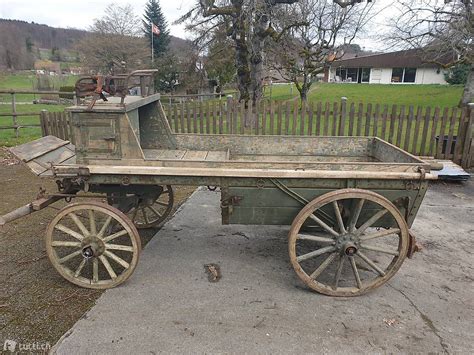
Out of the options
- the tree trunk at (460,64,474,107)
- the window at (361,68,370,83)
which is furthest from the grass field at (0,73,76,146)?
the window at (361,68,370,83)

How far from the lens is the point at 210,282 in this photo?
344cm

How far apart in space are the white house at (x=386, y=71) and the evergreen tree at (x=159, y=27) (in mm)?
19102

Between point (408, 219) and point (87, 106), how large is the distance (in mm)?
2954

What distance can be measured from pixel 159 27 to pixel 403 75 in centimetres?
3028

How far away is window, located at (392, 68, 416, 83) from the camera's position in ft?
149

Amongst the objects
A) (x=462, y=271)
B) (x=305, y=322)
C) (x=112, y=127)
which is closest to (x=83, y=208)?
(x=112, y=127)

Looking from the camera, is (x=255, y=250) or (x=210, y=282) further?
(x=255, y=250)

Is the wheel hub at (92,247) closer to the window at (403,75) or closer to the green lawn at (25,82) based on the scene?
the green lawn at (25,82)

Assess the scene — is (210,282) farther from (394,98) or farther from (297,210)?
(394,98)

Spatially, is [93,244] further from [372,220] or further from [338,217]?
[372,220]

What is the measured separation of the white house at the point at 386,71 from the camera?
4291 cm

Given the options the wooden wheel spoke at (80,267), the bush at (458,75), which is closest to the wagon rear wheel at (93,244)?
the wooden wheel spoke at (80,267)

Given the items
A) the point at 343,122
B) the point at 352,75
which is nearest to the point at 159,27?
the point at 352,75

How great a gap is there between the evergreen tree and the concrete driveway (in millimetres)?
31994
